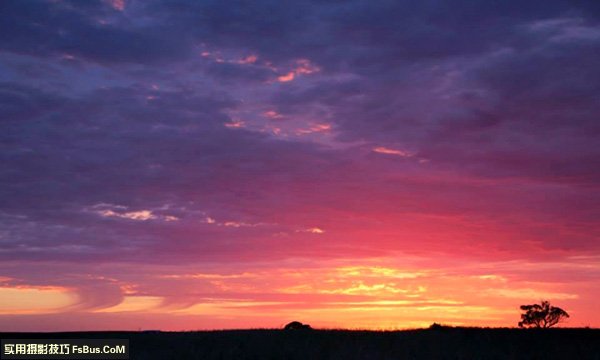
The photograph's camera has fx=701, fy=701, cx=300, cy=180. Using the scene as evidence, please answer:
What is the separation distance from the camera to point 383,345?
36562 millimetres

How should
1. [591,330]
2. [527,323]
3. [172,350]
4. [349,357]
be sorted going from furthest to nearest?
[527,323] < [591,330] < [172,350] < [349,357]

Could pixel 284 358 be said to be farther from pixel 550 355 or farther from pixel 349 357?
pixel 550 355

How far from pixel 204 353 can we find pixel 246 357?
2.74 meters

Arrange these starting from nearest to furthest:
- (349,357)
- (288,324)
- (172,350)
Result: (349,357), (172,350), (288,324)

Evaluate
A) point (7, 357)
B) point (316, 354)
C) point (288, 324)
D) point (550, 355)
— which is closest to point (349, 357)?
point (316, 354)

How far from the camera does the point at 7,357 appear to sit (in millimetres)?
34531

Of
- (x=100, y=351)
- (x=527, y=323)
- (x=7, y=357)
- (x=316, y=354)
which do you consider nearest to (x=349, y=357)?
(x=316, y=354)

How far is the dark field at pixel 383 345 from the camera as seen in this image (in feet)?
110

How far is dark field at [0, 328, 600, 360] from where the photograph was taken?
33.5 m

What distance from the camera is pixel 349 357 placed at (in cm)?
3225

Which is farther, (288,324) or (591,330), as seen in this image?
(288,324)

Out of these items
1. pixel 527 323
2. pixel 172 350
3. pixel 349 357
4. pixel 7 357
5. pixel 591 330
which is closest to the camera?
pixel 349 357

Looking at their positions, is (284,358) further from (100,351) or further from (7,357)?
(7,357)

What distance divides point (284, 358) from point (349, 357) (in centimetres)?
310
